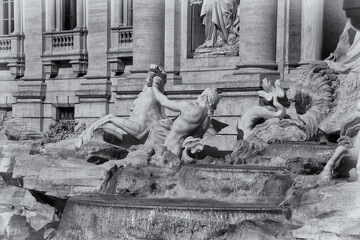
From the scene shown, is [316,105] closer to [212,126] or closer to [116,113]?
[212,126]

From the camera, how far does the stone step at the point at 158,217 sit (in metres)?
15.6

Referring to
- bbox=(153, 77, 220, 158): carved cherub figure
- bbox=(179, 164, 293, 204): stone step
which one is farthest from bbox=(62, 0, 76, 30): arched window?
bbox=(179, 164, 293, 204): stone step

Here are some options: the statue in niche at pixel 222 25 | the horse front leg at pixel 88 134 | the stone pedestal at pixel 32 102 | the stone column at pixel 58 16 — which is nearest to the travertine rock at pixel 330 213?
the horse front leg at pixel 88 134

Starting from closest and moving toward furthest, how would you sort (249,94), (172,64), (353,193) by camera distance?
(353,193) → (249,94) → (172,64)

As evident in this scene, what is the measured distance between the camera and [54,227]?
65.6ft

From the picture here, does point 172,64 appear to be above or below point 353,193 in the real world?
above

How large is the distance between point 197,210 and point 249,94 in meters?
7.73

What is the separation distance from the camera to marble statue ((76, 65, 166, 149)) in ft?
72.6

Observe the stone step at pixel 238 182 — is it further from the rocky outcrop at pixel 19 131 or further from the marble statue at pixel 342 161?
the rocky outcrop at pixel 19 131

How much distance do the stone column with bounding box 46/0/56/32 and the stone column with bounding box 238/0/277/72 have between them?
28.6 ft

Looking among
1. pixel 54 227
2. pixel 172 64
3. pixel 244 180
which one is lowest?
pixel 54 227

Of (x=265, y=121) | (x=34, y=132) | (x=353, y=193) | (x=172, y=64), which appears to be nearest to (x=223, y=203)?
(x=353, y=193)

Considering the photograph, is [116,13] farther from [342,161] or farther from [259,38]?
[342,161]

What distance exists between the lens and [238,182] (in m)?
17.8
